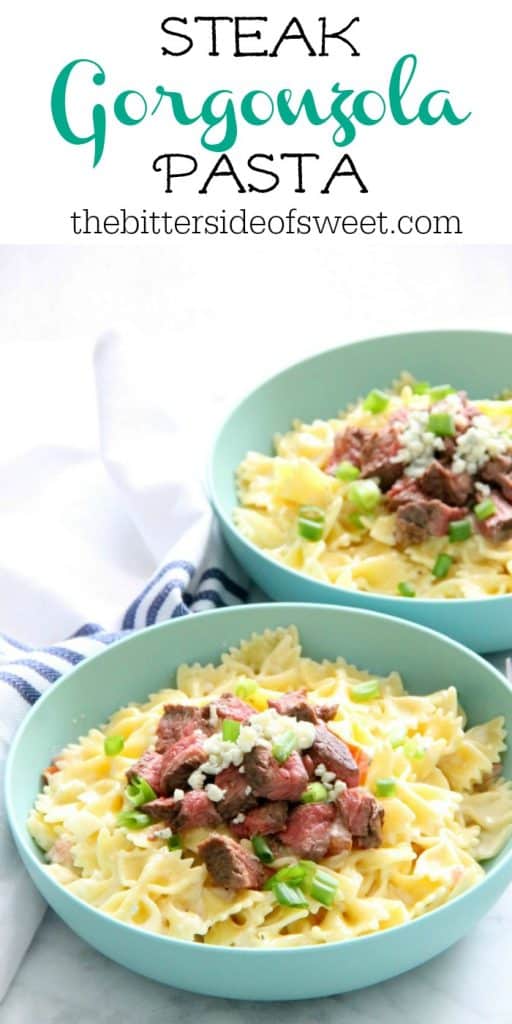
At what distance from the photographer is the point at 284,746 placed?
4.62 meters

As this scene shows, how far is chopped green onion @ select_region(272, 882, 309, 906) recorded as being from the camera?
4375 millimetres

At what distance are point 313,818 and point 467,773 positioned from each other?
635 millimetres

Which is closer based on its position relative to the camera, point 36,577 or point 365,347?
point 36,577

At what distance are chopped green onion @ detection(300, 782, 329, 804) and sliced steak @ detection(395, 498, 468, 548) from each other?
146 cm

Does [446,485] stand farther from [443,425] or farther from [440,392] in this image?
[440,392]

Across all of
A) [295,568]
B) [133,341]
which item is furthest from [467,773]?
[133,341]

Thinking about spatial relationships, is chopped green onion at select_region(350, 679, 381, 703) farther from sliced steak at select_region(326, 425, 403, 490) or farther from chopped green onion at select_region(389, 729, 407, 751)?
sliced steak at select_region(326, 425, 403, 490)

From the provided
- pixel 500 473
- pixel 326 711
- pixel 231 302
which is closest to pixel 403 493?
pixel 500 473

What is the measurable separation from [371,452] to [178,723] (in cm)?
→ 162

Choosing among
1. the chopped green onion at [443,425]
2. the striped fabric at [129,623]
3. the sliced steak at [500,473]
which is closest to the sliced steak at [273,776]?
the striped fabric at [129,623]

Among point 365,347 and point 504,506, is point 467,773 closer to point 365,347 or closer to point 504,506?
point 504,506

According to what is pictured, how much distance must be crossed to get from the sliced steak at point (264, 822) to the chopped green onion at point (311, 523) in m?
1.60

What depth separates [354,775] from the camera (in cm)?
467

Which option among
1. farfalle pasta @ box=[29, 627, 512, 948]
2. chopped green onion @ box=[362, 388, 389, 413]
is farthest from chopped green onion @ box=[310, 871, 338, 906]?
chopped green onion @ box=[362, 388, 389, 413]
